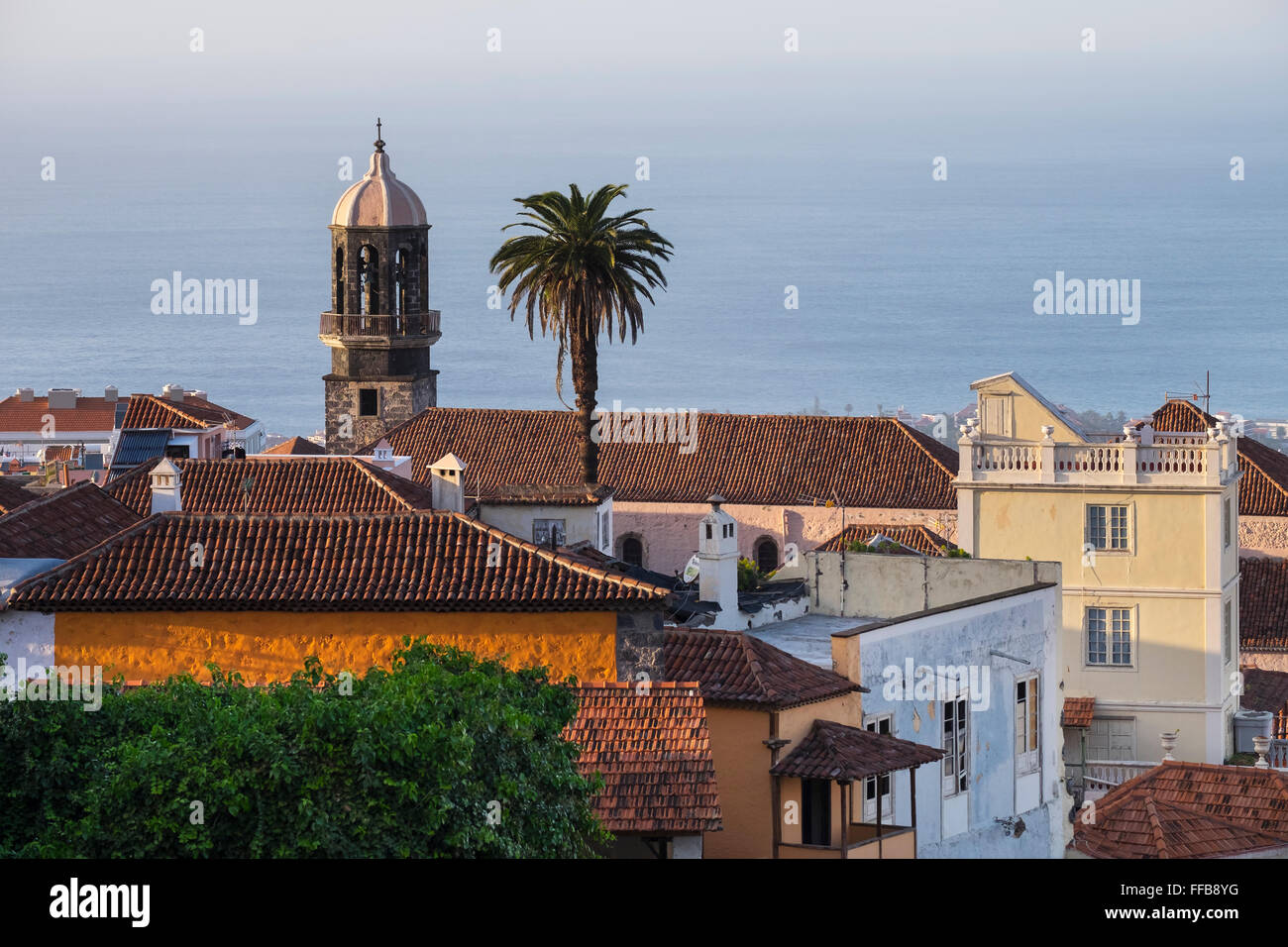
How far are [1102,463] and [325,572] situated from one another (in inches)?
1186

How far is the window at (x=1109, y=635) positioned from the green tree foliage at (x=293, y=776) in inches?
1393

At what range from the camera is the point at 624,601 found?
32.2 metres

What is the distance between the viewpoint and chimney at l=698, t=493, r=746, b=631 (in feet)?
128

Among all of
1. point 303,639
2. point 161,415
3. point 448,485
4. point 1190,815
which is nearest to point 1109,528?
point 1190,815

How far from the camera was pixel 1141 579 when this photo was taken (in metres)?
59.4

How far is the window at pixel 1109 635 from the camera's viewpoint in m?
59.5

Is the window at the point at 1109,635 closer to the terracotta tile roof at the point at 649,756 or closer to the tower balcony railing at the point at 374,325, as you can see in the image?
the terracotta tile roof at the point at 649,756

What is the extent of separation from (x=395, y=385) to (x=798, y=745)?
53800 millimetres

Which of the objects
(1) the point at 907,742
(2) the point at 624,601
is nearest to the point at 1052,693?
(1) the point at 907,742

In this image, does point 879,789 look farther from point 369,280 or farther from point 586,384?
point 369,280

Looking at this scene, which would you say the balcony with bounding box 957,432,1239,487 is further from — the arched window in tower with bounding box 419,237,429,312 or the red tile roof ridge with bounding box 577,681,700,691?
the red tile roof ridge with bounding box 577,681,700,691

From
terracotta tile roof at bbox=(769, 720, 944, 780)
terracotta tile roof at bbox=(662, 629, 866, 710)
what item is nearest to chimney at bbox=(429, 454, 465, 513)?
terracotta tile roof at bbox=(662, 629, 866, 710)
